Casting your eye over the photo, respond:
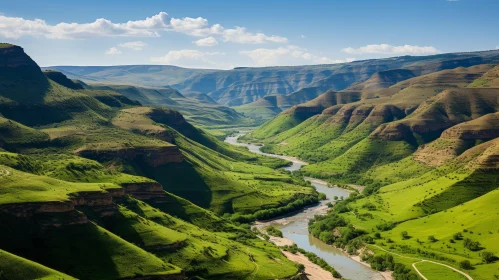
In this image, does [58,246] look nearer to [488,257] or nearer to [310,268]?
[310,268]

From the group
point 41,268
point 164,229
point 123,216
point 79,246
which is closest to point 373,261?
point 164,229

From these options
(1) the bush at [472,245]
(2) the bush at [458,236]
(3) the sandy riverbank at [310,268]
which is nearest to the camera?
(3) the sandy riverbank at [310,268]

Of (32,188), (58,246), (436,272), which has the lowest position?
(436,272)

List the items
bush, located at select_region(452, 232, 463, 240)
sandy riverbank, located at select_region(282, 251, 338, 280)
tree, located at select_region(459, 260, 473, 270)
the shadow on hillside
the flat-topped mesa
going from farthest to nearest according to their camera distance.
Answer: bush, located at select_region(452, 232, 463, 240) → sandy riverbank, located at select_region(282, 251, 338, 280) → tree, located at select_region(459, 260, 473, 270) → the flat-topped mesa → the shadow on hillside

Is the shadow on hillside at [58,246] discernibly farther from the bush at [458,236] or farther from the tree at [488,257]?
the bush at [458,236]

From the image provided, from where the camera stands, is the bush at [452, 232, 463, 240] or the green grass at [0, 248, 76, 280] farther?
the bush at [452, 232, 463, 240]

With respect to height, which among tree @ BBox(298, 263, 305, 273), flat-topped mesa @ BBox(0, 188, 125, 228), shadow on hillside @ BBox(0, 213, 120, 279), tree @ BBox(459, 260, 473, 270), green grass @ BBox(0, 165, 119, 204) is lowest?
tree @ BBox(298, 263, 305, 273)

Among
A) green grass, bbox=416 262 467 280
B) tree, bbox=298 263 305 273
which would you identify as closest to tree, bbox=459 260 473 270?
green grass, bbox=416 262 467 280

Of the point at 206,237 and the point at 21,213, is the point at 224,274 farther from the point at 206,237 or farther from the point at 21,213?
the point at 21,213

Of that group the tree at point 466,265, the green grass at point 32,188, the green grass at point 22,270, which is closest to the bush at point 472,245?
the tree at point 466,265

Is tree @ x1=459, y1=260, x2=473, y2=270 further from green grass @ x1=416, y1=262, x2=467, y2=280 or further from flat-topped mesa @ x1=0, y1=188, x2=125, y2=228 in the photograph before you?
flat-topped mesa @ x1=0, y1=188, x2=125, y2=228

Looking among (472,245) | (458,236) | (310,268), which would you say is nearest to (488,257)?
(472,245)
